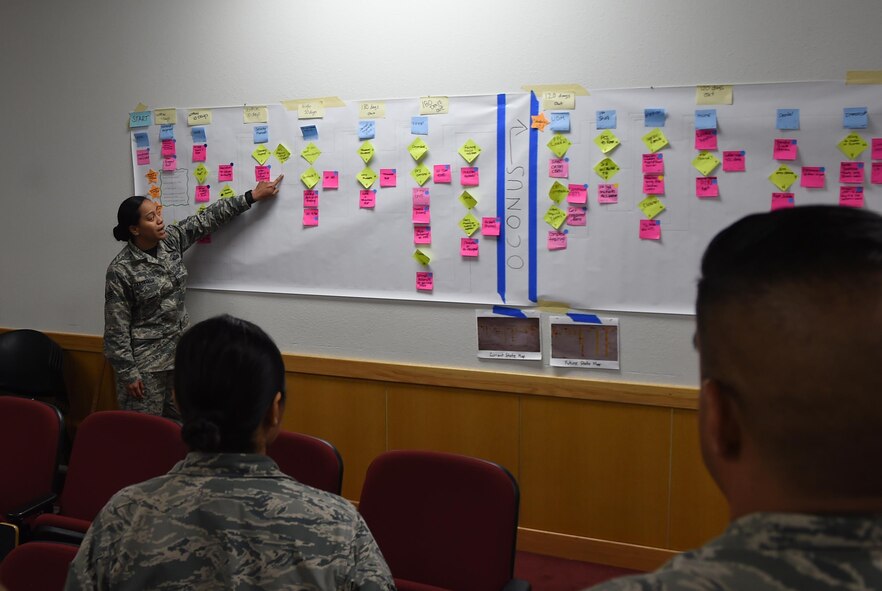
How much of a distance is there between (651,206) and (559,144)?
0.44 m

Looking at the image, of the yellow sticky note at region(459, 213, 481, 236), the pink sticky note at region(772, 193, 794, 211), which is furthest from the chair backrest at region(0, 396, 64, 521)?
the pink sticky note at region(772, 193, 794, 211)

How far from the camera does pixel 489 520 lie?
195 centimetres

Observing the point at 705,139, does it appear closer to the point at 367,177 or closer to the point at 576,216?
the point at 576,216

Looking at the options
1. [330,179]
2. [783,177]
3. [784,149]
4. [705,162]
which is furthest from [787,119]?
[330,179]

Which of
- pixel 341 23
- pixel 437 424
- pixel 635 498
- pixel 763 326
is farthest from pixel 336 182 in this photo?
pixel 763 326

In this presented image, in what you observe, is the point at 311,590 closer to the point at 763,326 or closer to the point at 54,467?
the point at 763,326

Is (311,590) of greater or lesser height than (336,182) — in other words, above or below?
below

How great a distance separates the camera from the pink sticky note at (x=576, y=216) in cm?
307

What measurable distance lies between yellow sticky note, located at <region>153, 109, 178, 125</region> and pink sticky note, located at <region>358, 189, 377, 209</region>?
3.48 ft

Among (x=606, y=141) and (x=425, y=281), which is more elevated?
(x=606, y=141)

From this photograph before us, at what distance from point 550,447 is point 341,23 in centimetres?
205

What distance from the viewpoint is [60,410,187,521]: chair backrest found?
2.38 metres

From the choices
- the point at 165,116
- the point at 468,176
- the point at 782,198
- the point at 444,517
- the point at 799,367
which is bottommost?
the point at 444,517

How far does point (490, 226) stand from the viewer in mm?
3201
